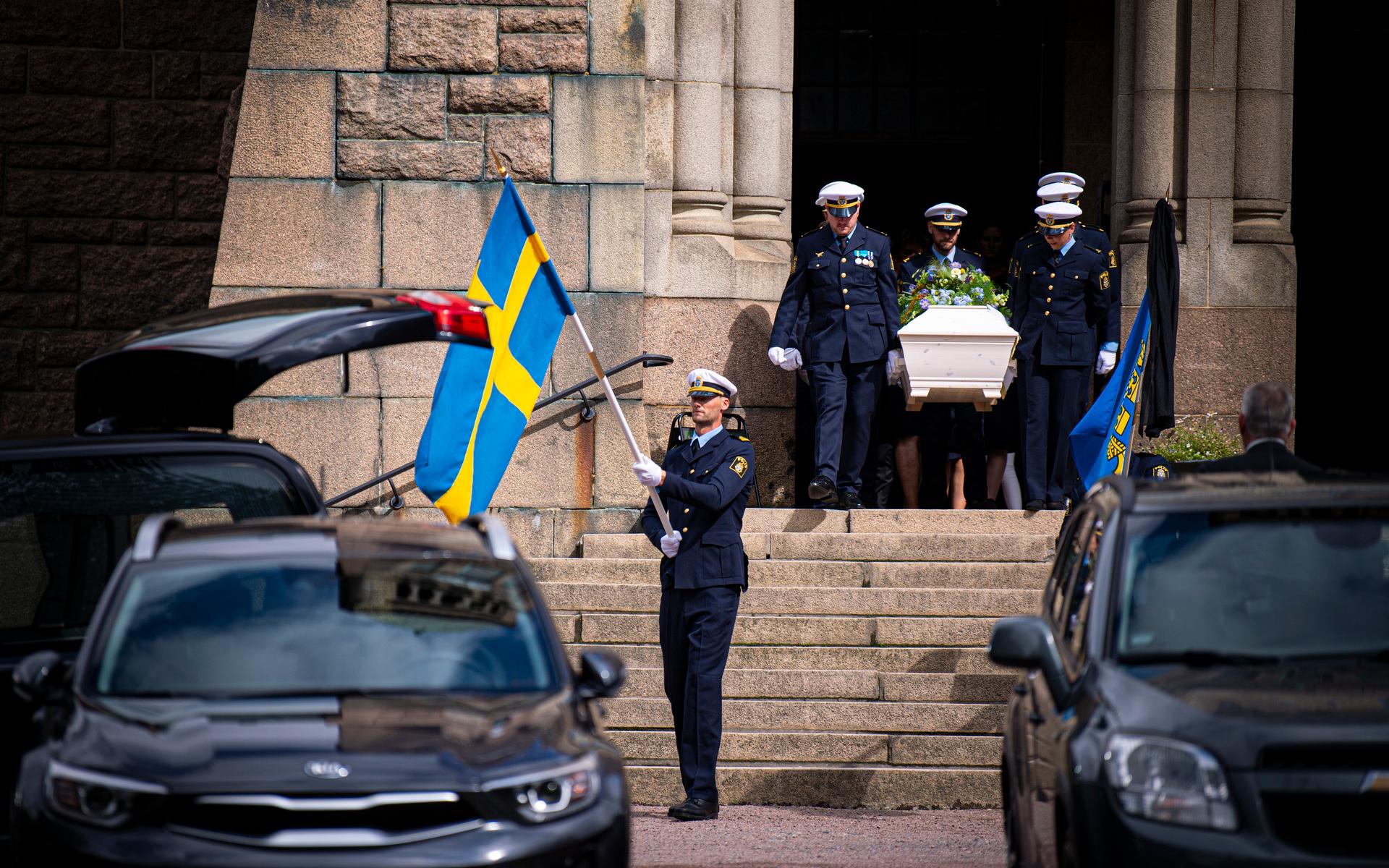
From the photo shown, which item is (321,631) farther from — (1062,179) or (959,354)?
(1062,179)

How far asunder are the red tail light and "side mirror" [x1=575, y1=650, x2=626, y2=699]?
2097mm

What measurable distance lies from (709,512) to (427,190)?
4.19 metres

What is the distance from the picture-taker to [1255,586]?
18.6ft

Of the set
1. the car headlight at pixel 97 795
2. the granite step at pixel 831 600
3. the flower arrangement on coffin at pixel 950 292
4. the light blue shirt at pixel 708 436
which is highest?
the flower arrangement on coffin at pixel 950 292

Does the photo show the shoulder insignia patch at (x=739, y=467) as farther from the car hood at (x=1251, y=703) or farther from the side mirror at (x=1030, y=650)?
the car hood at (x=1251, y=703)

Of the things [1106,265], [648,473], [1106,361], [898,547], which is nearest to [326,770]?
[648,473]

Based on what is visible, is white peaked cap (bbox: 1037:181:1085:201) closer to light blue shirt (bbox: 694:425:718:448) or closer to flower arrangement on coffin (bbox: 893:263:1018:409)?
flower arrangement on coffin (bbox: 893:263:1018:409)

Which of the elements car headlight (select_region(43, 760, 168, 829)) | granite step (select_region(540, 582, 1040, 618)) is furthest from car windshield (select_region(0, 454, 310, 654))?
granite step (select_region(540, 582, 1040, 618))

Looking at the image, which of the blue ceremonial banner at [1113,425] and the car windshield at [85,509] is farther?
the blue ceremonial banner at [1113,425]

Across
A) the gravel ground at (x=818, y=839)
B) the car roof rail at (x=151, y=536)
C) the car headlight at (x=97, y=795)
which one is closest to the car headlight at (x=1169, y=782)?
the car headlight at (x=97, y=795)

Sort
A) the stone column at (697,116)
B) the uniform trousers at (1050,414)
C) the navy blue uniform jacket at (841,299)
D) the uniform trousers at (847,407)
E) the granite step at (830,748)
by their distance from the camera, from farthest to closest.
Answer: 1. the stone column at (697,116)
2. the navy blue uniform jacket at (841,299)
3. the uniform trousers at (847,407)
4. the uniform trousers at (1050,414)
5. the granite step at (830,748)

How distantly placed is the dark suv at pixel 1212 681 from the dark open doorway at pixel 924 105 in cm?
1045

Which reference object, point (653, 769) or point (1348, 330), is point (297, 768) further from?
point (1348, 330)

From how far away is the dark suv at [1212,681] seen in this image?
4.86 m
